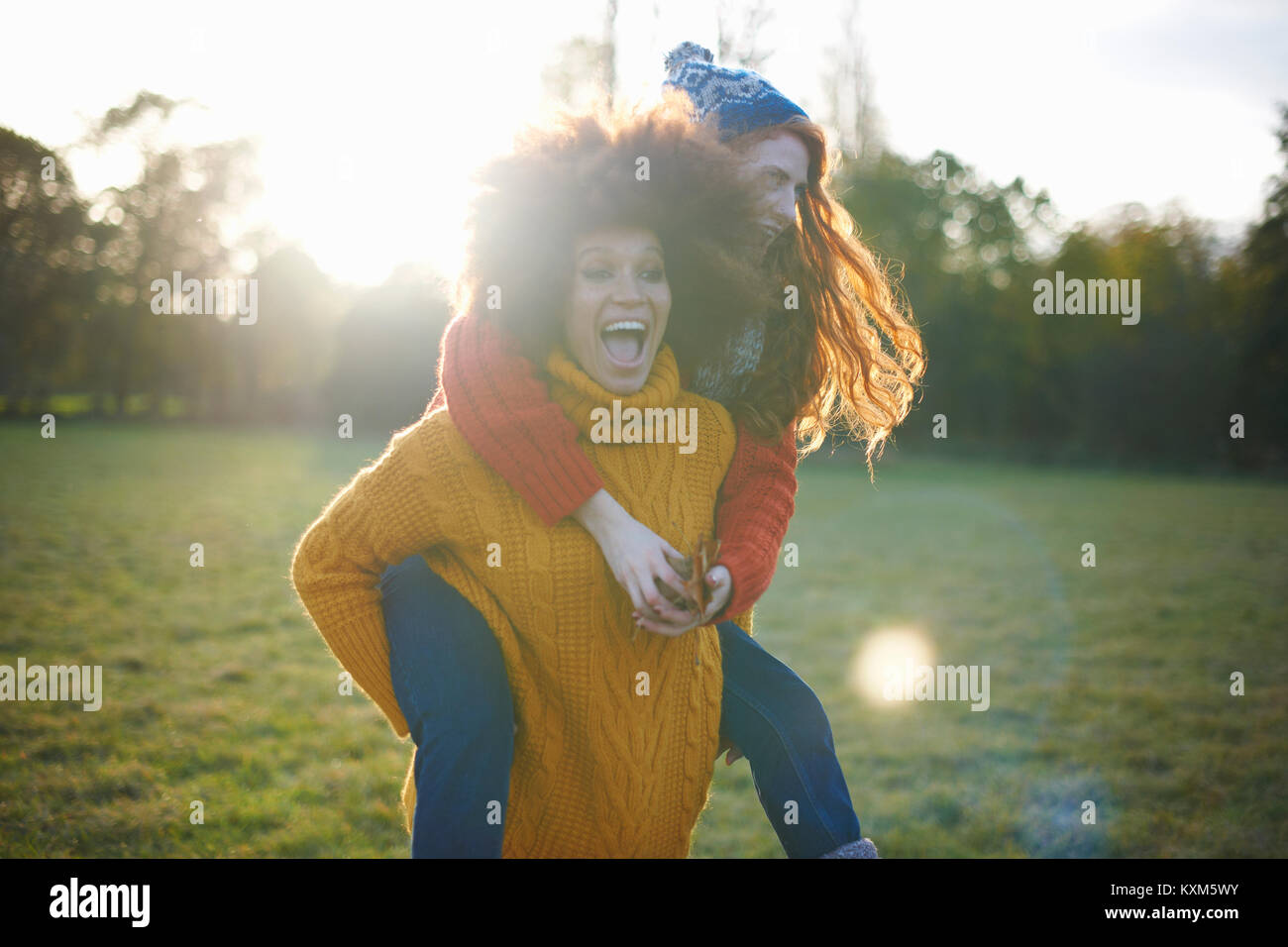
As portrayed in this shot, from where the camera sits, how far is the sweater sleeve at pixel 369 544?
6.24ft

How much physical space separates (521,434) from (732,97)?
1.23 m

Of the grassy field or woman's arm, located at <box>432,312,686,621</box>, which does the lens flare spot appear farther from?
woman's arm, located at <box>432,312,686,621</box>

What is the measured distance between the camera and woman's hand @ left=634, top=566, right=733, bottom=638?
1.80 metres

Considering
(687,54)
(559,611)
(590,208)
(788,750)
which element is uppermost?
(687,54)

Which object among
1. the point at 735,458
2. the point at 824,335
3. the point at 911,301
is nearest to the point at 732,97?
the point at 824,335

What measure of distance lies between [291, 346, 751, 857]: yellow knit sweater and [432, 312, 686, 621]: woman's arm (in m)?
0.07

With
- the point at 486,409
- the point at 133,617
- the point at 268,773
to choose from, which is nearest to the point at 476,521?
the point at 486,409

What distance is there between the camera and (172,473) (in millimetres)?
16891

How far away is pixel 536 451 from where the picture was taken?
6.17 ft

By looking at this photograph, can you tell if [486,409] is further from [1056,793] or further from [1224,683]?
[1224,683]

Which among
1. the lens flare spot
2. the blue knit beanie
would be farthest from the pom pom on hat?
the lens flare spot

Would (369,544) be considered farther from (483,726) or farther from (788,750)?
(788,750)

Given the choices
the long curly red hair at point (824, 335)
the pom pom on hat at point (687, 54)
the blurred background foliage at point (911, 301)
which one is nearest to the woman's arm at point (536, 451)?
the long curly red hair at point (824, 335)
